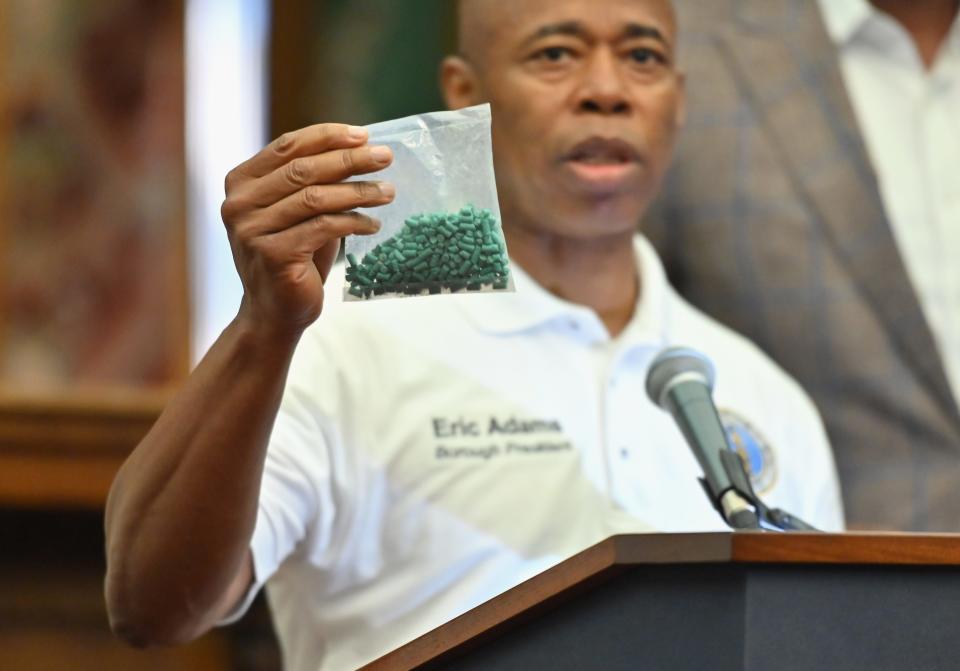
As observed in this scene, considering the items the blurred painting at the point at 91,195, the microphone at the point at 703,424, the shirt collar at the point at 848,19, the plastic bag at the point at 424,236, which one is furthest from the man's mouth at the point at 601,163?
the blurred painting at the point at 91,195

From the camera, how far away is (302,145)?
1.41 metres

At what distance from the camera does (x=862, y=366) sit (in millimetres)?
2414

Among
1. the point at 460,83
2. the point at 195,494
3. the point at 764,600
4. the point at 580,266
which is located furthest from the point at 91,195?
the point at 764,600

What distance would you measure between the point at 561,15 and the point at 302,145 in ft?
2.14

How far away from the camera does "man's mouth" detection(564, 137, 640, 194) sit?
1950mm

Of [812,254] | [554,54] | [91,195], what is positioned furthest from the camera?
[91,195]

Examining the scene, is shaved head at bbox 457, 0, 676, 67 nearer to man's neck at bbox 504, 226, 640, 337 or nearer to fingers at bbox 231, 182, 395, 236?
man's neck at bbox 504, 226, 640, 337

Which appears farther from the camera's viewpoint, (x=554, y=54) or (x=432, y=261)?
(x=554, y=54)

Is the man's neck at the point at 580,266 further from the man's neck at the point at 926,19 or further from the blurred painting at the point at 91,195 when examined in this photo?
the blurred painting at the point at 91,195

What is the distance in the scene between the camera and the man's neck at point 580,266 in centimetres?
206

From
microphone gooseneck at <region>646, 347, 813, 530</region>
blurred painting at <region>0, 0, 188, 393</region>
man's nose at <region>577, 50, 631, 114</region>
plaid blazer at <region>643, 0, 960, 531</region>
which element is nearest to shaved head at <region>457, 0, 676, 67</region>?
man's nose at <region>577, 50, 631, 114</region>

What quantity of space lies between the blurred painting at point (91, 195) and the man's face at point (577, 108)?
1694mm

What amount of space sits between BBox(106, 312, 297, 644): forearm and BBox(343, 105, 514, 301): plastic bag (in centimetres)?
10

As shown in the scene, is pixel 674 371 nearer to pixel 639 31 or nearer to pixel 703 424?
pixel 703 424
